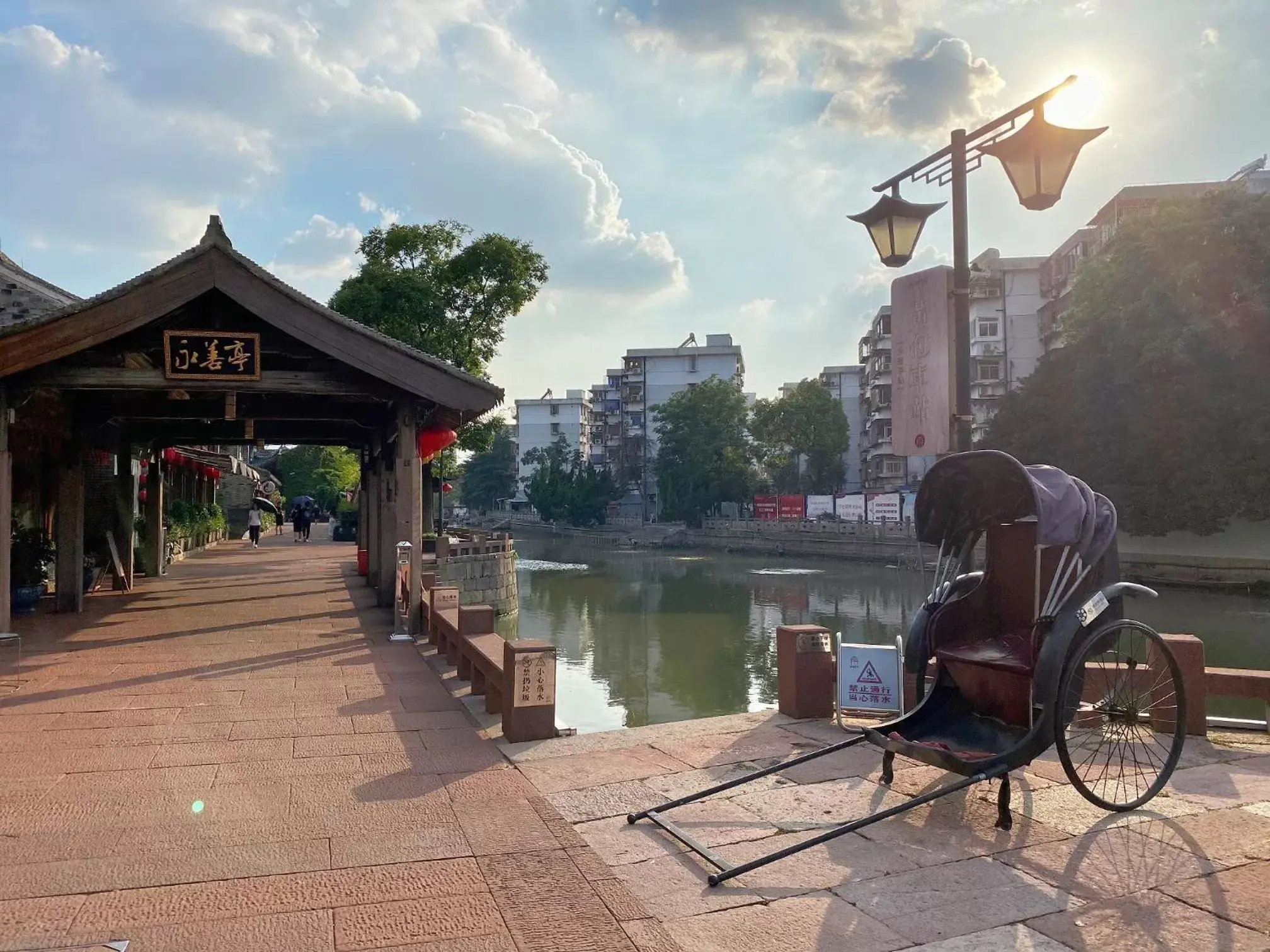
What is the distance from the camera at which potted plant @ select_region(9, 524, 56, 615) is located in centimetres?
1115

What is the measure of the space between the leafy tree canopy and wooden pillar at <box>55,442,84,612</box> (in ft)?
162

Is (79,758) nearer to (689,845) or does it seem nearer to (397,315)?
(689,845)

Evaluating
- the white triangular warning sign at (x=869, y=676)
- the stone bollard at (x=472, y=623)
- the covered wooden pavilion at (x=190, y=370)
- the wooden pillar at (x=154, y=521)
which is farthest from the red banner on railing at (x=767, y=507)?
the white triangular warning sign at (x=869, y=676)

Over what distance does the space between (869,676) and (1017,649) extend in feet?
4.41

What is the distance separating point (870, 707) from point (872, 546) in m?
33.7

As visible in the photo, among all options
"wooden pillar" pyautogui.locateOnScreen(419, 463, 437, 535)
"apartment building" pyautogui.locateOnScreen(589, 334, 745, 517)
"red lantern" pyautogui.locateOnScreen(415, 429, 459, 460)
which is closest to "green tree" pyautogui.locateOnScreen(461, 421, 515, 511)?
"apartment building" pyautogui.locateOnScreen(589, 334, 745, 517)

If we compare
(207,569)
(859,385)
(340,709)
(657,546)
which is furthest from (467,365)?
(859,385)

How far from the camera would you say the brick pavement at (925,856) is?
10.8 feet

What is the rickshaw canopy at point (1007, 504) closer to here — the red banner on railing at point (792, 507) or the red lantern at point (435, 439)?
the red lantern at point (435, 439)

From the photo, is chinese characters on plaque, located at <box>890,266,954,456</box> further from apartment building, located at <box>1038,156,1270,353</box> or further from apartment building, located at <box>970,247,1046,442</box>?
apartment building, located at <box>970,247,1046,442</box>

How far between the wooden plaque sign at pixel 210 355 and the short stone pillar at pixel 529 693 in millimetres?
4948

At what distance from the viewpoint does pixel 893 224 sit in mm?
6547

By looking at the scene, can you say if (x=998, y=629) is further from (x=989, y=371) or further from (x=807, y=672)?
(x=989, y=371)

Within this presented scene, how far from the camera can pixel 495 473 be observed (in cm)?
8281
